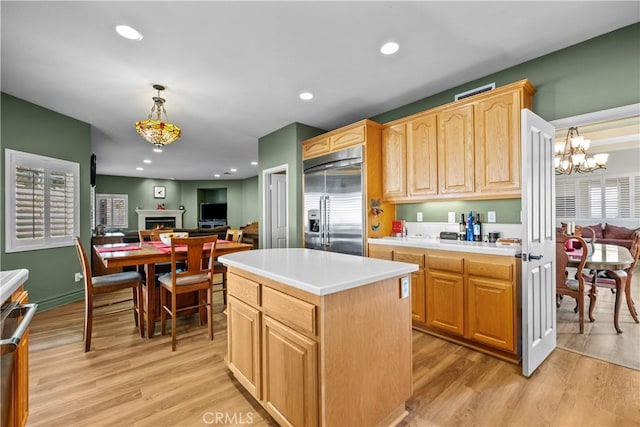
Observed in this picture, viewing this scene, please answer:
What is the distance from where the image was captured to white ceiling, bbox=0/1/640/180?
1.99m

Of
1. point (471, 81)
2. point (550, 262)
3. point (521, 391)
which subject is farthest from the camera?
point (471, 81)

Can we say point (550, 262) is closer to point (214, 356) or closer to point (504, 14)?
point (504, 14)

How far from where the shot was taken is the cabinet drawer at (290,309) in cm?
134

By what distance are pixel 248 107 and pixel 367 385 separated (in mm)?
3442

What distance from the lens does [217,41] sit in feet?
7.59

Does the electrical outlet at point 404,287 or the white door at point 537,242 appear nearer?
the electrical outlet at point 404,287

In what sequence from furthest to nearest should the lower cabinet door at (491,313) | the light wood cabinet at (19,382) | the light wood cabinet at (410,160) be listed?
the light wood cabinet at (410,160), the lower cabinet door at (491,313), the light wood cabinet at (19,382)

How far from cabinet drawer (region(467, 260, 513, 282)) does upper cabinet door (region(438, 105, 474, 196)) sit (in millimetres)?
755

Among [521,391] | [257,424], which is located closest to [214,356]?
[257,424]

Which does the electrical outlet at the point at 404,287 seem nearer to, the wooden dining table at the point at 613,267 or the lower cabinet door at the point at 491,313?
the lower cabinet door at the point at 491,313

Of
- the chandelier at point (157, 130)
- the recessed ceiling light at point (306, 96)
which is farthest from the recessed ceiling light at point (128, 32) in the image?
the recessed ceiling light at point (306, 96)

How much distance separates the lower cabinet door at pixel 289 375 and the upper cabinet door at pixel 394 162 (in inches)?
95.2

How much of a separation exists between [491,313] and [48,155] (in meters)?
5.55

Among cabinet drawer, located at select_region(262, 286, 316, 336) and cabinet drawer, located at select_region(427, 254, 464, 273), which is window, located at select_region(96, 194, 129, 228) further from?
cabinet drawer, located at select_region(427, 254, 464, 273)
